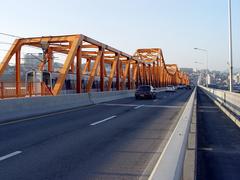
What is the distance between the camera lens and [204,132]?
44.4ft

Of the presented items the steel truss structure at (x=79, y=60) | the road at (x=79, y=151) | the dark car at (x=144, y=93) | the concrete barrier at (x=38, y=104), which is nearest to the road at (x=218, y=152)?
the road at (x=79, y=151)

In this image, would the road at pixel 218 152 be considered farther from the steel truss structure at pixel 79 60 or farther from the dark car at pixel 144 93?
the dark car at pixel 144 93

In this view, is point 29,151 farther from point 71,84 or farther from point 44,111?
point 71,84

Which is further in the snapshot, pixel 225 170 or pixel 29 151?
pixel 29 151

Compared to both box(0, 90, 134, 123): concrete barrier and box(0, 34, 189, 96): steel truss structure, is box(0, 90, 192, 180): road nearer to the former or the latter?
box(0, 90, 134, 123): concrete barrier

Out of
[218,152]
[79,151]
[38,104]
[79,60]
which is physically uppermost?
[79,60]

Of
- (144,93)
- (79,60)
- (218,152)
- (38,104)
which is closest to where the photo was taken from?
(218,152)

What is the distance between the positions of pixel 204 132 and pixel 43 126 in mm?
6224

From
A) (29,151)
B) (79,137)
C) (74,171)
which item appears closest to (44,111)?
(79,137)

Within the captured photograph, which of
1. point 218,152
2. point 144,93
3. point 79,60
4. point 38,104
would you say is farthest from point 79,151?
point 144,93

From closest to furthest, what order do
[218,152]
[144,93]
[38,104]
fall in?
1. [218,152]
2. [38,104]
3. [144,93]

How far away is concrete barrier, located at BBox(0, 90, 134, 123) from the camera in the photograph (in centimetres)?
1681

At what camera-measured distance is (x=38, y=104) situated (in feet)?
65.4

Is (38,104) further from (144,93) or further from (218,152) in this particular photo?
(144,93)
